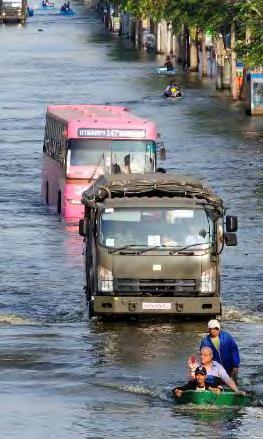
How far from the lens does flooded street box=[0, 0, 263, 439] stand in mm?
28656

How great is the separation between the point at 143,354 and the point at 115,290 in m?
1.98

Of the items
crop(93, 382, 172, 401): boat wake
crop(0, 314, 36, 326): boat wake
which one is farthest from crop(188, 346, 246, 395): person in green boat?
crop(0, 314, 36, 326): boat wake

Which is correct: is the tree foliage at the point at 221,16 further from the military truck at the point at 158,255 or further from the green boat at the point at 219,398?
the green boat at the point at 219,398

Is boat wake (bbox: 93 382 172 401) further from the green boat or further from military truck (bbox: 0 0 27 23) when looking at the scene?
military truck (bbox: 0 0 27 23)

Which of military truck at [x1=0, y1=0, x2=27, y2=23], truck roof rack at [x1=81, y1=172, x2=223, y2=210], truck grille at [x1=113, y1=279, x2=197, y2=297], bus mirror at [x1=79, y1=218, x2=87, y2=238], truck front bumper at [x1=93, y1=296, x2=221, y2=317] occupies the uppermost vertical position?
truck roof rack at [x1=81, y1=172, x2=223, y2=210]

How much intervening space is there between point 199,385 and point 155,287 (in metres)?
8.45

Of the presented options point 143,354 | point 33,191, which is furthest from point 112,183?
point 33,191

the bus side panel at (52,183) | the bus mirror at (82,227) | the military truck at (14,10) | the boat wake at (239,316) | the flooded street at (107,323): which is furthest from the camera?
the military truck at (14,10)

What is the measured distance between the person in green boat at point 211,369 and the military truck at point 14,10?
165188mm

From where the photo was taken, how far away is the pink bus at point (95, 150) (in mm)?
54125

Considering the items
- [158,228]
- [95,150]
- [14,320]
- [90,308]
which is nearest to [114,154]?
[95,150]

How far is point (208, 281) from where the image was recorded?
36.6 m

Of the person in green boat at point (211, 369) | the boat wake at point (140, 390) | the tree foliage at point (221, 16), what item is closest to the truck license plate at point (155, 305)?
the boat wake at point (140, 390)

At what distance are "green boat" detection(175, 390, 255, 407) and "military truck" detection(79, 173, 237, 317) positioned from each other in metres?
7.69
